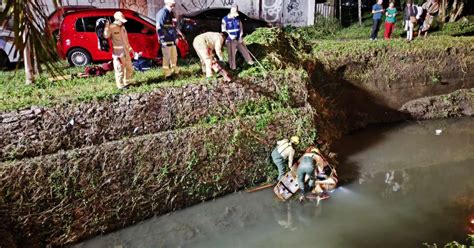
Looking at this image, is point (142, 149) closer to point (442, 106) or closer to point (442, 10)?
point (442, 106)

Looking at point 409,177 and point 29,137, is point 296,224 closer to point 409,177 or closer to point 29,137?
point 409,177

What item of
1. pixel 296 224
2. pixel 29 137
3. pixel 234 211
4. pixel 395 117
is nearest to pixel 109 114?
pixel 29 137

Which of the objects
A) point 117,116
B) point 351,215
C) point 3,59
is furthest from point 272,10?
point 351,215

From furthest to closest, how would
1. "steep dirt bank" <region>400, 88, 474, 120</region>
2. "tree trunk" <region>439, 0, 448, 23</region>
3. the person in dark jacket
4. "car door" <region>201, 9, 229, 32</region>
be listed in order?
"tree trunk" <region>439, 0, 448, 23</region> → "car door" <region>201, 9, 229, 32</region> → the person in dark jacket → "steep dirt bank" <region>400, 88, 474, 120</region>

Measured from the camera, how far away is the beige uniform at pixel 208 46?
28.8 feet

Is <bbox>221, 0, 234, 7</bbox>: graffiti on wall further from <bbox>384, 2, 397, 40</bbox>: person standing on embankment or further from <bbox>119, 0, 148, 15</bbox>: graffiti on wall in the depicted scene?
<bbox>384, 2, 397, 40</bbox>: person standing on embankment

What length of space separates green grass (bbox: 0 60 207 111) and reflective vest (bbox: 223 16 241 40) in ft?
4.00

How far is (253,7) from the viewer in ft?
56.2

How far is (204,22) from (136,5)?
2.84 meters

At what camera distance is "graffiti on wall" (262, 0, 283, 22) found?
1730 centimetres

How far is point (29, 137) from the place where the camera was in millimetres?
7125

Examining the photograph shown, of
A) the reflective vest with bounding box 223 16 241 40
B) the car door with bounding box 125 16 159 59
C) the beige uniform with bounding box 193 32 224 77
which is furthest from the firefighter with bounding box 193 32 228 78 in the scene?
the car door with bounding box 125 16 159 59

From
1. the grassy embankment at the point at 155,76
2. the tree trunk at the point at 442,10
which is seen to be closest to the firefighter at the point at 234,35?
the grassy embankment at the point at 155,76

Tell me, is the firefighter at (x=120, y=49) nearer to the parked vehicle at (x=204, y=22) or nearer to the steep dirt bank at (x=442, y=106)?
the parked vehicle at (x=204, y=22)
